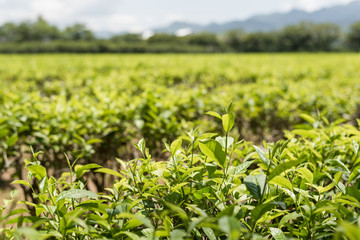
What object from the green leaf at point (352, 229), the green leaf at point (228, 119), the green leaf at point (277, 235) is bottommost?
the green leaf at point (277, 235)

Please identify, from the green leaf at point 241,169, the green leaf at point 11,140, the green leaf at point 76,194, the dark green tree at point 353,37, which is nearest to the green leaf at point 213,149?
the green leaf at point 241,169

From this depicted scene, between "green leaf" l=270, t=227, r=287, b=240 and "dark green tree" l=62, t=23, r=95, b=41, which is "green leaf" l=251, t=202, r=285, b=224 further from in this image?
"dark green tree" l=62, t=23, r=95, b=41

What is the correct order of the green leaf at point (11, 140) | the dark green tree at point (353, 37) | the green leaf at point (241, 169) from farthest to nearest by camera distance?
the dark green tree at point (353, 37)
the green leaf at point (11, 140)
the green leaf at point (241, 169)

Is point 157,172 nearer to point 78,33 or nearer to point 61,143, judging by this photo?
point 61,143

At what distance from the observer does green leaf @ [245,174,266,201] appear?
1198 mm

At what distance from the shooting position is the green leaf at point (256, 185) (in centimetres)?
120

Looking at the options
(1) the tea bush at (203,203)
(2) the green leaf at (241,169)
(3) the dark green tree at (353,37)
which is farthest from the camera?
(3) the dark green tree at (353,37)

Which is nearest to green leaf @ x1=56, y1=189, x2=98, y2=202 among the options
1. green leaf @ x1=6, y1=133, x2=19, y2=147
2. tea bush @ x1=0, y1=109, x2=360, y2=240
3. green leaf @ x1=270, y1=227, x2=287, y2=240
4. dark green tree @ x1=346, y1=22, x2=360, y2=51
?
tea bush @ x1=0, y1=109, x2=360, y2=240

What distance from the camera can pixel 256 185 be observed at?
121 centimetres

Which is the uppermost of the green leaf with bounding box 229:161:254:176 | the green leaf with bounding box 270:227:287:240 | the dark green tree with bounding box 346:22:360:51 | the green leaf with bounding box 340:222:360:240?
the dark green tree with bounding box 346:22:360:51

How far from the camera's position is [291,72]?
31.2 ft

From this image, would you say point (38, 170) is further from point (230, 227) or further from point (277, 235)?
point (277, 235)

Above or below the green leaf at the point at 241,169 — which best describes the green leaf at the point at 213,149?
above

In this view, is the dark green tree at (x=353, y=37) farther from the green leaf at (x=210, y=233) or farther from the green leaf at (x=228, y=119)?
the green leaf at (x=210, y=233)
